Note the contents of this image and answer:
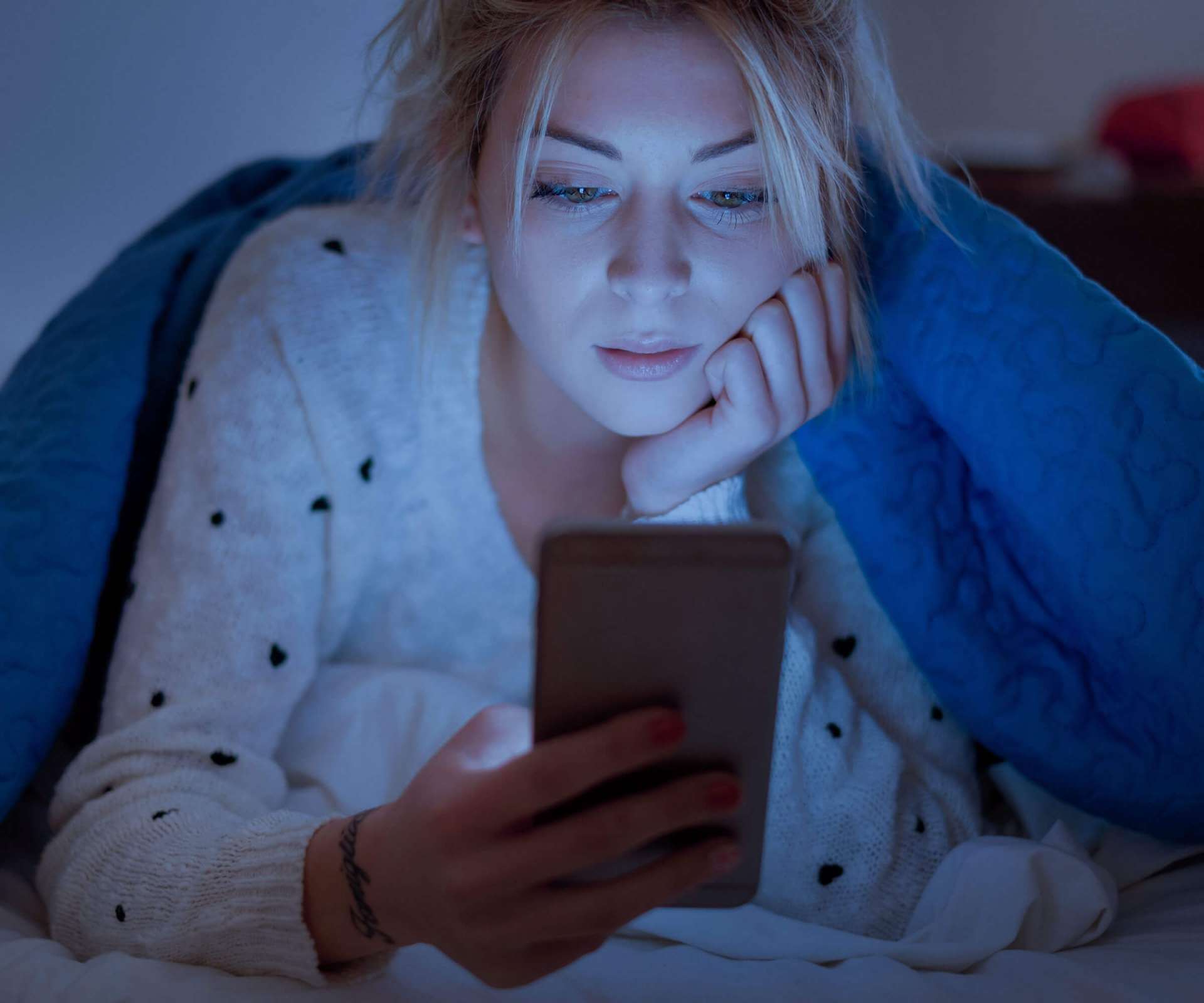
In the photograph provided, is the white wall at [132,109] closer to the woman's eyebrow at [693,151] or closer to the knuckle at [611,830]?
the woman's eyebrow at [693,151]

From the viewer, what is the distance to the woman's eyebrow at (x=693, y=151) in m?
0.65

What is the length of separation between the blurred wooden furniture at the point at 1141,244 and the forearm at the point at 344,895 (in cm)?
107

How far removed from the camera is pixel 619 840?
0.50 m

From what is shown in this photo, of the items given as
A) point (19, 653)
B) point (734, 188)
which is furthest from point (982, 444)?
point (19, 653)

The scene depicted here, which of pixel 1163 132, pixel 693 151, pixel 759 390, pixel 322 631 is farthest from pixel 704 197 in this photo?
pixel 1163 132

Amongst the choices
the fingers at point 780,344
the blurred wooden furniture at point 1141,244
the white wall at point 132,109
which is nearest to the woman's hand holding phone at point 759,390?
the fingers at point 780,344

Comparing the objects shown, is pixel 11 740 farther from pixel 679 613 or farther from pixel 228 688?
pixel 679 613

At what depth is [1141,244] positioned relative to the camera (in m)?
1.47

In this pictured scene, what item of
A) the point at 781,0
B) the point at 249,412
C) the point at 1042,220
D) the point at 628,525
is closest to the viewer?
the point at 628,525

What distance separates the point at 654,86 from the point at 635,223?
8 cm

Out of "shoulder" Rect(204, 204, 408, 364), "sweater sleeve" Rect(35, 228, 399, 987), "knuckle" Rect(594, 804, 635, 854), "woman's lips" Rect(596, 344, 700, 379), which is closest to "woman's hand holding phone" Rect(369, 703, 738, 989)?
"knuckle" Rect(594, 804, 635, 854)

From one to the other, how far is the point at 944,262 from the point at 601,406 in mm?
297

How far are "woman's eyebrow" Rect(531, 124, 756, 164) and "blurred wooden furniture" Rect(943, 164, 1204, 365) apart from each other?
728mm

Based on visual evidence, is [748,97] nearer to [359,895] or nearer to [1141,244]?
[359,895]
